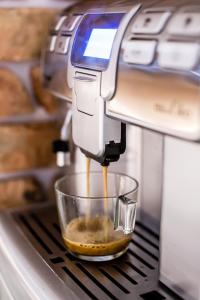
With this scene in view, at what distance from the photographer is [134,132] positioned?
0.62m

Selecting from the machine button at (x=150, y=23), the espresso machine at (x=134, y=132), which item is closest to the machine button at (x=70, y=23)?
the espresso machine at (x=134, y=132)

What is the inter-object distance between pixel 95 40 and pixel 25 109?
25 centimetres

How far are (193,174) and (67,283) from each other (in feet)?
0.56

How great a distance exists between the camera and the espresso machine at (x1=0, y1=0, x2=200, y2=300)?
0.36m

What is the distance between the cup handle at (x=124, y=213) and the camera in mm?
471

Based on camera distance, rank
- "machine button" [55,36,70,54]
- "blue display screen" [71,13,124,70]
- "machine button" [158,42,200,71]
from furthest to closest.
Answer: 1. "machine button" [55,36,70,54]
2. "blue display screen" [71,13,124,70]
3. "machine button" [158,42,200,71]

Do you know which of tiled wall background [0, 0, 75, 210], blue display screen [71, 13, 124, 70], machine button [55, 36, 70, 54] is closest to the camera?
blue display screen [71, 13, 124, 70]

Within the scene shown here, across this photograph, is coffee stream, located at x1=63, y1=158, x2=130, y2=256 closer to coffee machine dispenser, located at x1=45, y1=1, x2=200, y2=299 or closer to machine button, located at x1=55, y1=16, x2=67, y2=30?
coffee machine dispenser, located at x1=45, y1=1, x2=200, y2=299

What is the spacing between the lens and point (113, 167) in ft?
1.99

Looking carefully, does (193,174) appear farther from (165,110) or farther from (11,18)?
(11,18)

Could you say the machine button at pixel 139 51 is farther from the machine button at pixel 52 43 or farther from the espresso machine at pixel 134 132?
the machine button at pixel 52 43

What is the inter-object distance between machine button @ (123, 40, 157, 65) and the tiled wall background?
11.4 inches

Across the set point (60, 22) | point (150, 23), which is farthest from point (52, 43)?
point (150, 23)

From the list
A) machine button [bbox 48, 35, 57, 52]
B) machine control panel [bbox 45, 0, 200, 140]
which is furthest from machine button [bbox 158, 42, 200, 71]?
machine button [bbox 48, 35, 57, 52]
